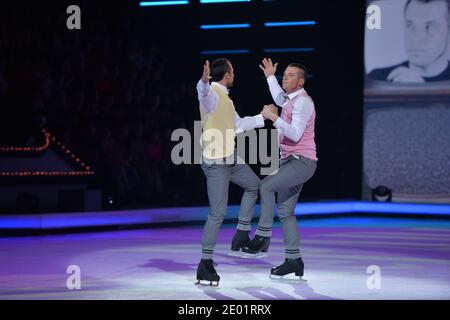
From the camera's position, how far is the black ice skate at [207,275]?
5578 millimetres

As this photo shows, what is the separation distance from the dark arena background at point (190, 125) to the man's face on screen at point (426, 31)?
0.02 m

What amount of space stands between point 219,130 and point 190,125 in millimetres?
7003

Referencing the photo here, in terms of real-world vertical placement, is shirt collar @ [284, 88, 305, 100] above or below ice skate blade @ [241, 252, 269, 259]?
above

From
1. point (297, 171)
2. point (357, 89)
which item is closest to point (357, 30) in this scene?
point (357, 89)

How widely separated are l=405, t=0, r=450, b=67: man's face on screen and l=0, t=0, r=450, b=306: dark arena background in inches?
0.7

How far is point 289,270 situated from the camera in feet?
19.3

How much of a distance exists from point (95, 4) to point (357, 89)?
14.2 ft

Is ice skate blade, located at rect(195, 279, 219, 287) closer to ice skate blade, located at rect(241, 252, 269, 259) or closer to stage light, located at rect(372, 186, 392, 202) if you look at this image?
ice skate blade, located at rect(241, 252, 269, 259)

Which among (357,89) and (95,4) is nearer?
(357,89)

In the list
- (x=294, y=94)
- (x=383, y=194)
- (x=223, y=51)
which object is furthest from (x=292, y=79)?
(x=223, y=51)

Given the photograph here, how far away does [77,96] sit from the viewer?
11.6 m

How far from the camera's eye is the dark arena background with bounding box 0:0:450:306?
8.48 m

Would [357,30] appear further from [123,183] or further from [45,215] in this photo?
[45,215]

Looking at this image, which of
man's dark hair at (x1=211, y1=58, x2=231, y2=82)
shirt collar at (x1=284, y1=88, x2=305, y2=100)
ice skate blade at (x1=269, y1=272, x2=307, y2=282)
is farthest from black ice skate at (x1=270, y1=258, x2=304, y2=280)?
man's dark hair at (x1=211, y1=58, x2=231, y2=82)
